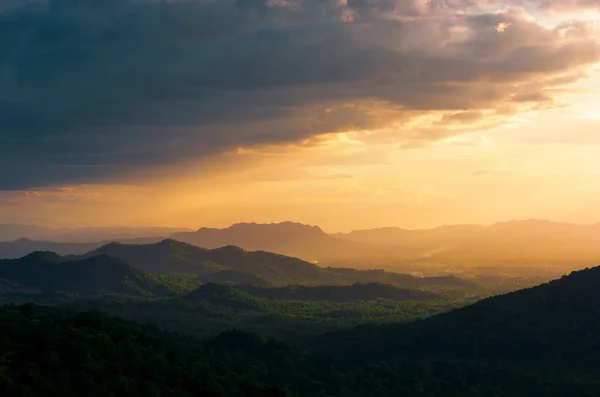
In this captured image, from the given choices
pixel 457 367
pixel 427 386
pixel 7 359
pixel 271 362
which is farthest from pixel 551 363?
pixel 7 359

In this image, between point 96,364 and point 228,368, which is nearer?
point 96,364

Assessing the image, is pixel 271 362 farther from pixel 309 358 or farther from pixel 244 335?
pixel 244 335

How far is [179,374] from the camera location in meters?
102

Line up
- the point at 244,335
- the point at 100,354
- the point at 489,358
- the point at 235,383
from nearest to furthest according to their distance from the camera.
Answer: the point at 100,354 < the point at 235,383 < the point at 244,335 < the point at 489,358

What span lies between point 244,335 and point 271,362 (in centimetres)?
2446

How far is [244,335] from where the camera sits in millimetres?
184500

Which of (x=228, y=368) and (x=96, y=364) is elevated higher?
(x=96, y=364)

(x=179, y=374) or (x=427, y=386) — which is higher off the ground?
(x=179, y=374)

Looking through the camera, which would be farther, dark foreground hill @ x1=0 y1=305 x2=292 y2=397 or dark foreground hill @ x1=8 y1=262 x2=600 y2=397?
dark foreground hill @ x1=8 y1=262 x2=600 y2=397

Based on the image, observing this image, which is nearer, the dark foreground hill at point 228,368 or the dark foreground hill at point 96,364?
the dark foreground hill at point 96,364

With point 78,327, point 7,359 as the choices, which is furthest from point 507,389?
point 7,359

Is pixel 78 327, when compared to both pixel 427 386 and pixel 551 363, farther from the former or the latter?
pixel 551 363

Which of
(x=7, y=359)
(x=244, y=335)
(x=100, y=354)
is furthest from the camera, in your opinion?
(x=244, y=335)

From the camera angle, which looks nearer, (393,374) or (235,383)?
(235,383)
